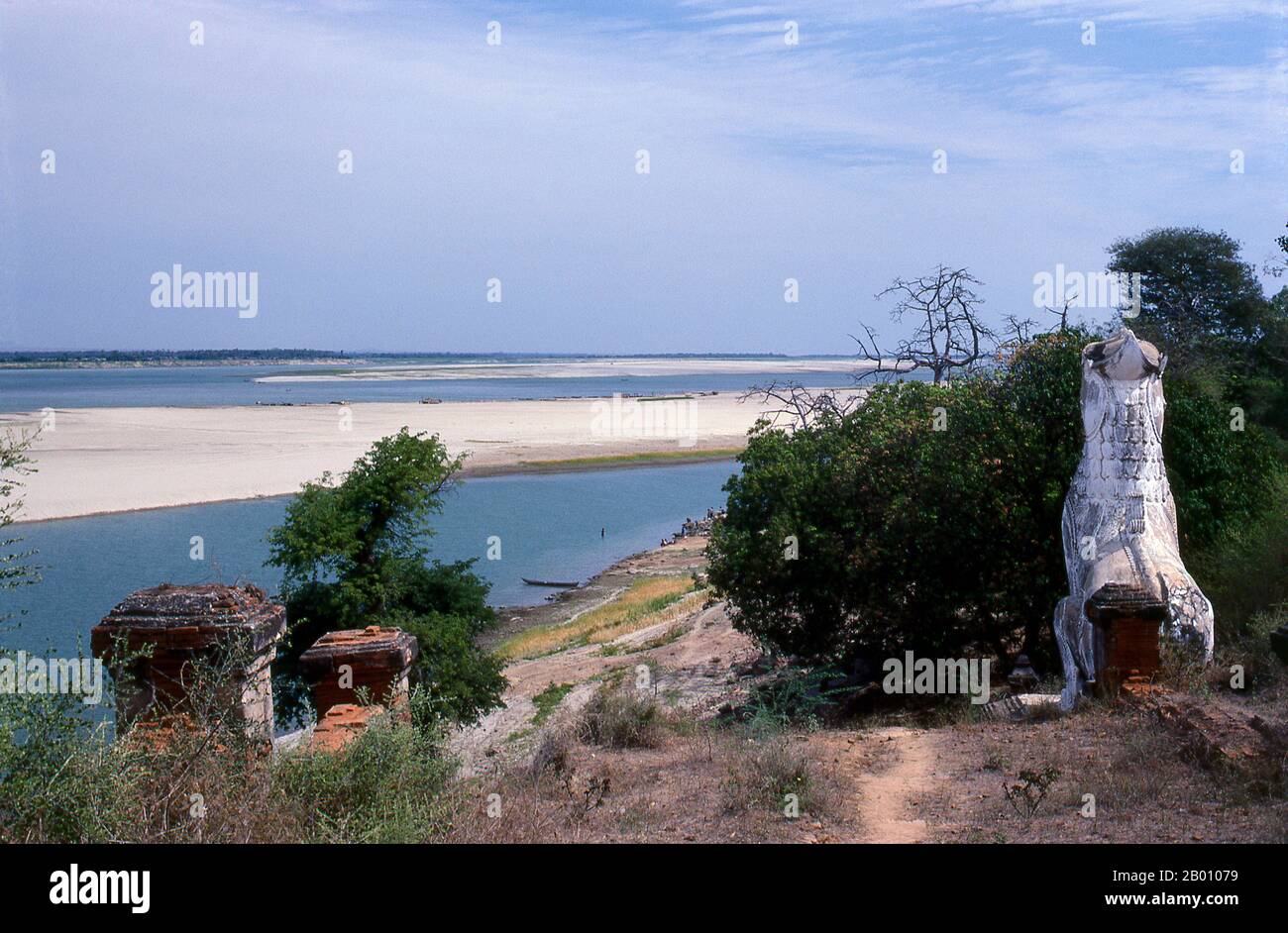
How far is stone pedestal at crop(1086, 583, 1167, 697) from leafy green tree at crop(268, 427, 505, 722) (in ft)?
27.7

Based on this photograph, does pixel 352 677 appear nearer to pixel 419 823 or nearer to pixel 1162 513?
pixel 419 823

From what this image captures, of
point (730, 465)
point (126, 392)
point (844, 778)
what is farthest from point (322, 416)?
point (844, 778)

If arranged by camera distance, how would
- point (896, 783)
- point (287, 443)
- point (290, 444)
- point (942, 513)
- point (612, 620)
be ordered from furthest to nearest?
1. point (287, 443)
2. point (290, 444)
3. point (612, 620)
4. point (942, 513)
5. point (896, 783)

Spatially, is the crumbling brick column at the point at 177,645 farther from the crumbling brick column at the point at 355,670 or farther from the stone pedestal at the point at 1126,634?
the stone pedestal at the point at 1126,634

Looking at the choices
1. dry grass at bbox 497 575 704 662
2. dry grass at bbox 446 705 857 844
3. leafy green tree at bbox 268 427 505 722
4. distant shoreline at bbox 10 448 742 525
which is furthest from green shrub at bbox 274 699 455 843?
distant shoreline at bbox 10 448 742 525

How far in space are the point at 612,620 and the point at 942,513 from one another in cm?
1317

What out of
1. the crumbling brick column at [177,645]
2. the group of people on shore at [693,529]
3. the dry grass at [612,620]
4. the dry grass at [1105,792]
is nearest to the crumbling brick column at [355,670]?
the crumbling brick column at [177,645]

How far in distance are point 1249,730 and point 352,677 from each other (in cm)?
626

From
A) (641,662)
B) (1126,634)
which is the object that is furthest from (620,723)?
(641,662)

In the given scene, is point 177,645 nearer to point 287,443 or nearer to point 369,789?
point 369,789

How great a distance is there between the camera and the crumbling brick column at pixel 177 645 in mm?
5461

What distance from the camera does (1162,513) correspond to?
9.82 m

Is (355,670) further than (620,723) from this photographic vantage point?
No

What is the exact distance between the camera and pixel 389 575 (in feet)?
50.9
